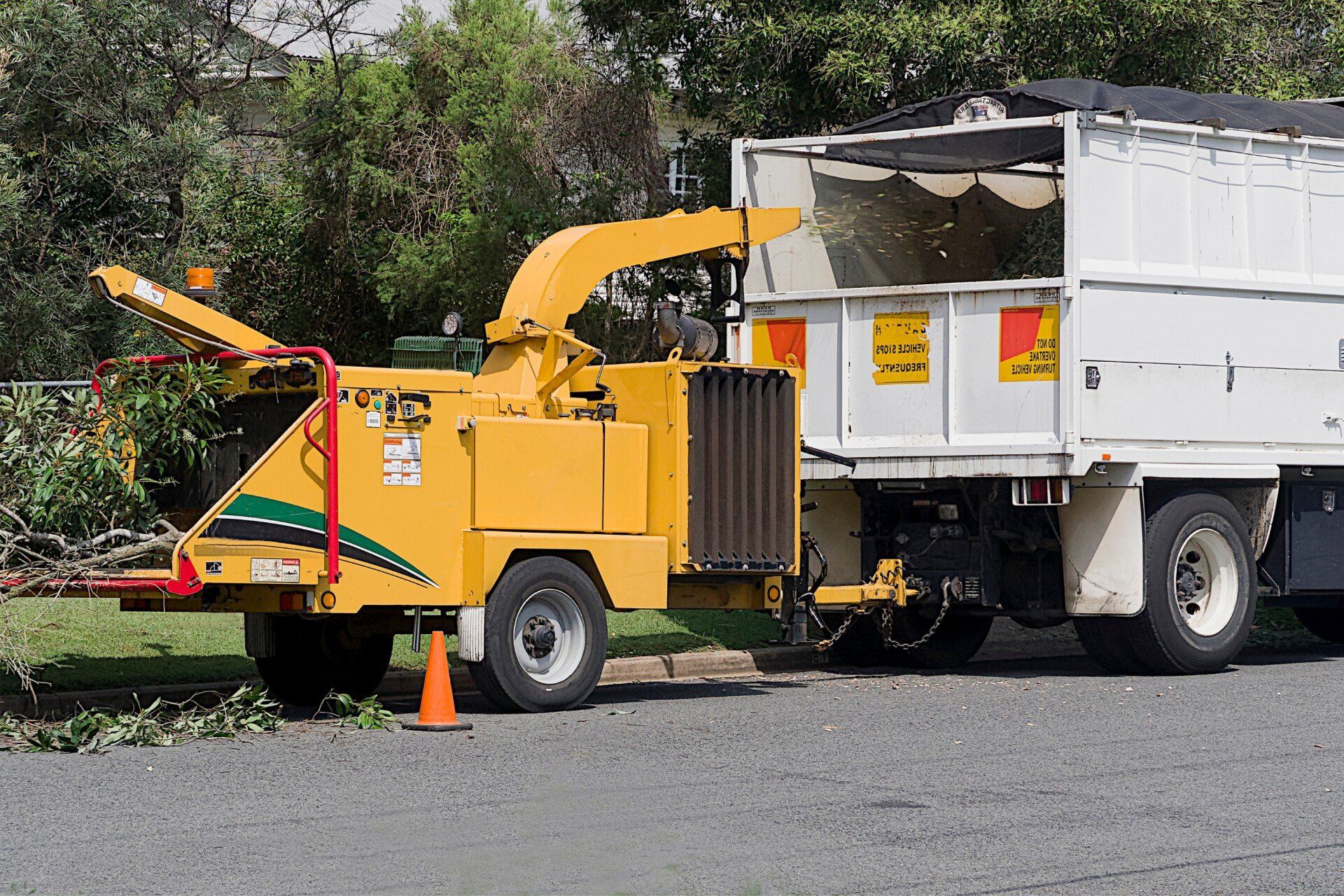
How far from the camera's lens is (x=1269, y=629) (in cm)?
1633

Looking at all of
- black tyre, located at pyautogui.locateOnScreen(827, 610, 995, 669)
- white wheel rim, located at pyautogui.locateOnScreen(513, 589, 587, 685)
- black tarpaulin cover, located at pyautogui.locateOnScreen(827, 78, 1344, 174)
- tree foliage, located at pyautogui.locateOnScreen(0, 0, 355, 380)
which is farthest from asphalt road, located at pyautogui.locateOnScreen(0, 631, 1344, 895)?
tree foliage, located at pyautogui.locateOnScreen(0, 0, 355, 380)

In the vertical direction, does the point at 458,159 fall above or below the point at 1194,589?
above

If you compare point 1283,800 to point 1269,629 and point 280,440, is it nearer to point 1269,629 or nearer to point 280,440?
point 280,440

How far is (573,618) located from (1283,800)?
4.22 meters

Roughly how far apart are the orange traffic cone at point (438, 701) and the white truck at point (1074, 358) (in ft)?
12.8

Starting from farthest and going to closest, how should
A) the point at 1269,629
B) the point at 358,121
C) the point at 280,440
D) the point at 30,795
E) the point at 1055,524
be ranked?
the point at 358,121 → the point at 1269,629 → the point at 1055,524 → the point at 280,440 → the point at 30,795

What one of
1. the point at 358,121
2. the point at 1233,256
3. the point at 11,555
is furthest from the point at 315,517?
the point at 358,121

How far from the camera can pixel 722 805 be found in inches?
292

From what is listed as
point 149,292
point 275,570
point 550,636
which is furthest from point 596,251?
point 275,570

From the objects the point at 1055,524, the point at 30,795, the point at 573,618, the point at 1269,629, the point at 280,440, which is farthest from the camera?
the point at 1269,629

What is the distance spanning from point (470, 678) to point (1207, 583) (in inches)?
207

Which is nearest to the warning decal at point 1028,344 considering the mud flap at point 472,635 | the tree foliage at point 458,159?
the mud flap at point 472,635

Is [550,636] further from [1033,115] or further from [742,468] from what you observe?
[1033,115]

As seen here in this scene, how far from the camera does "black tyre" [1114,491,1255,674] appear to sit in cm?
1224
